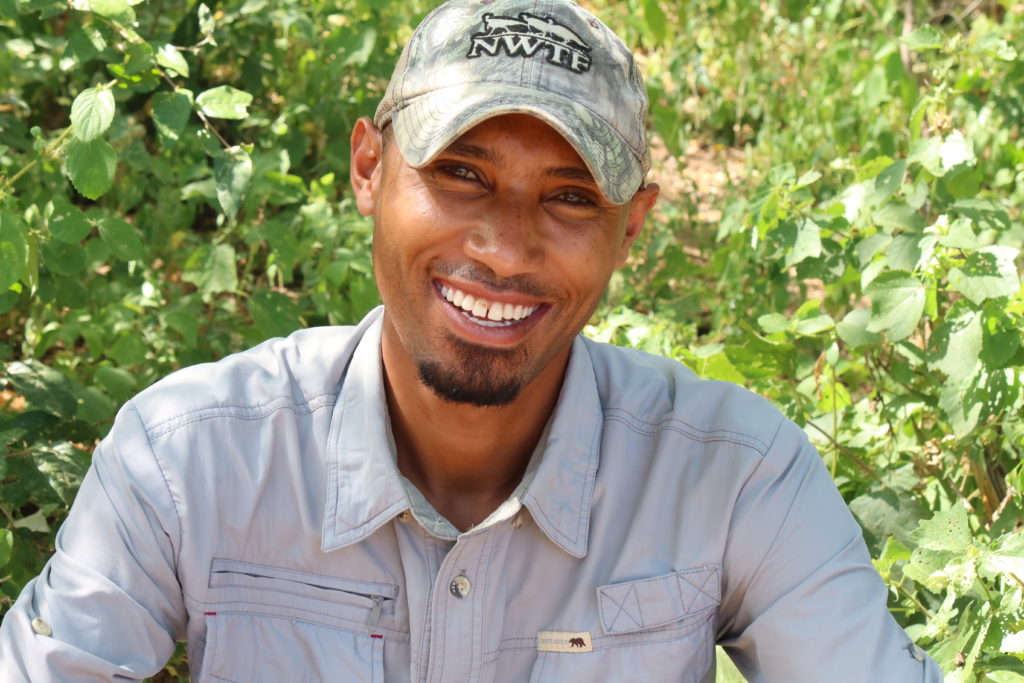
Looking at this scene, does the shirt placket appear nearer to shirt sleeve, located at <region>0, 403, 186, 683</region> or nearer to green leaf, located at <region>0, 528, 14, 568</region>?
shirt sleeve, located at <region>0, 403, 186, 683</region>

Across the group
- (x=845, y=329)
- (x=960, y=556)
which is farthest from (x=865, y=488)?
(x=960, y=556)

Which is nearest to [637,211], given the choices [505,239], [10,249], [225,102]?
[505,239]

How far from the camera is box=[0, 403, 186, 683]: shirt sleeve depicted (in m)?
1.81

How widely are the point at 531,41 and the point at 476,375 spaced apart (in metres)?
0.53

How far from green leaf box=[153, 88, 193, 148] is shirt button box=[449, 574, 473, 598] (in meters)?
1.26

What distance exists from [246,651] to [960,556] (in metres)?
1.24

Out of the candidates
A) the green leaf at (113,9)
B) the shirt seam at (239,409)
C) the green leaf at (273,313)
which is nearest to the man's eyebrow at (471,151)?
the shirt seam at (239,409)

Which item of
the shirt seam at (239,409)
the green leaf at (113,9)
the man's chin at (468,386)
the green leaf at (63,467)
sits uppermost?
the green leaf at (113,9)

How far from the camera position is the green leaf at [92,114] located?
2420 millimetres

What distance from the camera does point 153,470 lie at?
1.91 m

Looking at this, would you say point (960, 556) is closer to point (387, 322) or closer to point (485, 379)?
point (485, 379)

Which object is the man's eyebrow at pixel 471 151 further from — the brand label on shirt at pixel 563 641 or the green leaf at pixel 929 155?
the green leaf at pixel 929 155

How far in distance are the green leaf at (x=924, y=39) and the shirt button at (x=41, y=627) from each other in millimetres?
2349

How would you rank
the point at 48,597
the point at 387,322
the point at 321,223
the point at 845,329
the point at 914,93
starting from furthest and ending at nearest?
the point at 914,93 < the point at 321,223 < the point at 845,329 < the point at 387,322 < the point at 48,597
